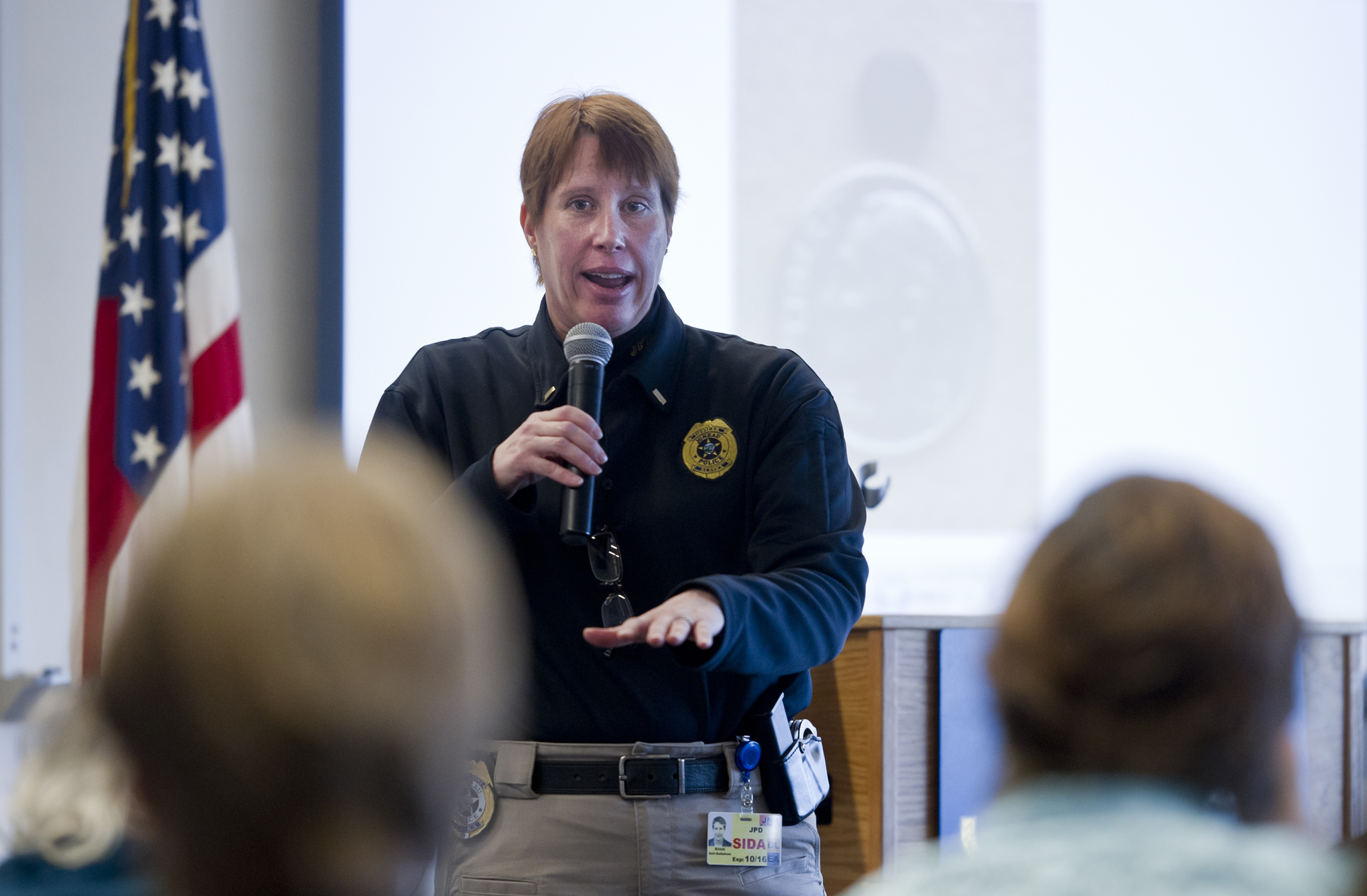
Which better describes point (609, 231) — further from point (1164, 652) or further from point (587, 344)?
point (1164, 652)

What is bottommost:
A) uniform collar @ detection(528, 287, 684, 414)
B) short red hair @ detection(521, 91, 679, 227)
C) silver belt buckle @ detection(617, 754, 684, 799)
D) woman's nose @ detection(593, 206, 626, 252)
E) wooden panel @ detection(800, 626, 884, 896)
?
wooden panel @ detection(800, 626, 884, 896)

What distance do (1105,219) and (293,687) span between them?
4.16 m

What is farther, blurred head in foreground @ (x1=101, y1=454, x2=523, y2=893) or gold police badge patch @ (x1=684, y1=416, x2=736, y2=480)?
gold police badge patch @ (x1=684, y1=416, x2=736, y2=480)

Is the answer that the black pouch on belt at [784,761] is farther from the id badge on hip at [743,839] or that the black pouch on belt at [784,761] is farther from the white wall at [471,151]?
the white wall at [471,151]

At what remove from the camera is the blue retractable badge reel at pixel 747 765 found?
164 centimetres

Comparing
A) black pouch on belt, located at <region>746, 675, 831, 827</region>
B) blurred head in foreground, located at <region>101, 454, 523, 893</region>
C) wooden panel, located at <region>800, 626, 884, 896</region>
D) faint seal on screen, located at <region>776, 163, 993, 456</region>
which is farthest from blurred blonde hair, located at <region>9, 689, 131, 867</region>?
faint seal on screen, located at <region>776, 163, 993, 456</region>

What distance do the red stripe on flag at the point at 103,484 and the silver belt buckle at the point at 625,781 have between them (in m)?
1.72

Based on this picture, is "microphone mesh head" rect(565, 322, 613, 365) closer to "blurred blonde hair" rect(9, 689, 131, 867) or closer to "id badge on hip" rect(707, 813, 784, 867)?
"id badge on hip" rect(707, 813, 784, 867)

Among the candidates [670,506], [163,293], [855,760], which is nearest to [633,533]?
[670,506]

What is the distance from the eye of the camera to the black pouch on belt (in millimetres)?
1650

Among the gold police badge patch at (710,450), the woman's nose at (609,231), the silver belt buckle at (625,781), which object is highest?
the woman's nose at (609,231)

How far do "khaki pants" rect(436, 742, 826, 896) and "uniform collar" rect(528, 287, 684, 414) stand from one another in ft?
1.68

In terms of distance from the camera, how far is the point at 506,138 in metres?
3.76

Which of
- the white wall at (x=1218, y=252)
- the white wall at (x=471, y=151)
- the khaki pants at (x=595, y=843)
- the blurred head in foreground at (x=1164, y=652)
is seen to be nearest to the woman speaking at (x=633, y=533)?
the khaki pants at (x=595, y=843)
